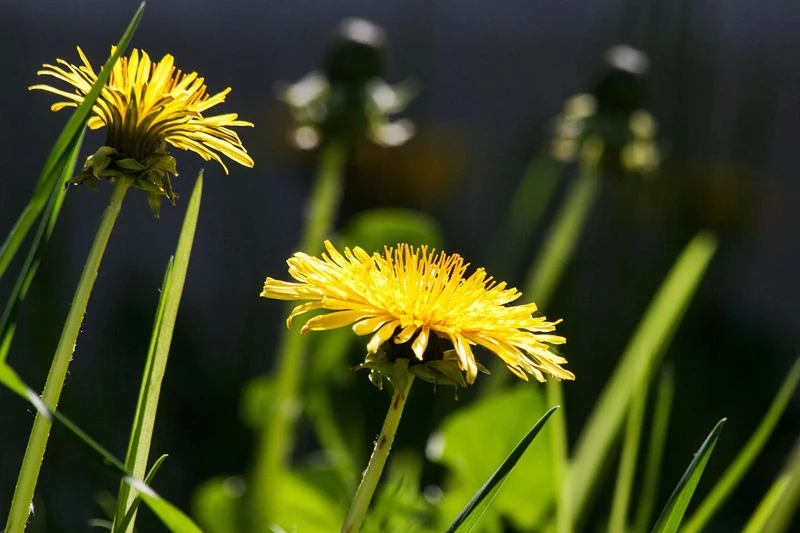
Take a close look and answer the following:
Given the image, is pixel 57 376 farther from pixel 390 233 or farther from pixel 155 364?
pixel 390 233

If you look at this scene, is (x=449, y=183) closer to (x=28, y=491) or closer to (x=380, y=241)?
(x=380, y=241)

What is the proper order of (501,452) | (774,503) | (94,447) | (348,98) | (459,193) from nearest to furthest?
1. (94,447)
2. (774,503)
3. (501,452)
4. (348,98)
5. (459,193)

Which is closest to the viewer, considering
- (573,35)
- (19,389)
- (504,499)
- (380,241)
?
(19,389)

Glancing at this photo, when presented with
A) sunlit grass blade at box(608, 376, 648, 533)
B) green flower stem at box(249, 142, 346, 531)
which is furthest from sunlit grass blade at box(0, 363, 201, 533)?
green flower stem at box(249, 142, 346, 531)

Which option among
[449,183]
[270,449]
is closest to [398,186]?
[449,183]

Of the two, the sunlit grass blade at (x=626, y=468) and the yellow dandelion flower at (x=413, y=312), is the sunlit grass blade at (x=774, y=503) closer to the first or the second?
the sunlit grass blade at (x=626, y=468)

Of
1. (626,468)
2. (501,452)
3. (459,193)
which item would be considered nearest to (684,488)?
(626,468)
